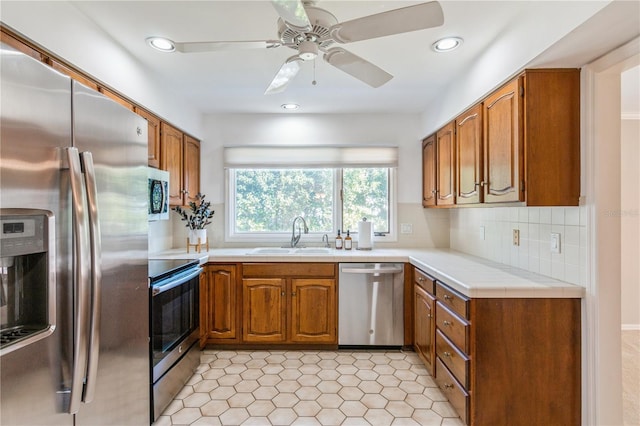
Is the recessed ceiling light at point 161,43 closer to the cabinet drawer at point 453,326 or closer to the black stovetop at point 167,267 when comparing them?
the black stovetop at point 167,267

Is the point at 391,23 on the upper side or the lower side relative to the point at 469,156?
upper

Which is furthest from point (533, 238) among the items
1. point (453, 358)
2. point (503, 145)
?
point (453, 358)

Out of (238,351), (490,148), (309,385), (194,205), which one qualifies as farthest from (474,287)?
(194,205)

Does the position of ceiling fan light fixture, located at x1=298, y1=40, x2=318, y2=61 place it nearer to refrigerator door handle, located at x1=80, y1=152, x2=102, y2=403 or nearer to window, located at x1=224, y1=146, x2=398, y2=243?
refrigerator door handle, located at x1=80, y1=152, x2=102, y2=403

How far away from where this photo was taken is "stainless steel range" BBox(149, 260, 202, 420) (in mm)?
2023

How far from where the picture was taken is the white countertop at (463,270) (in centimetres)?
182

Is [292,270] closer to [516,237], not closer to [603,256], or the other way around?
[516,237]

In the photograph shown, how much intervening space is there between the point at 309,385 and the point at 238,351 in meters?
0.92

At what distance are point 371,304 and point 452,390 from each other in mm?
1068

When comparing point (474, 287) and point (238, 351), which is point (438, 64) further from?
point (238, 351)

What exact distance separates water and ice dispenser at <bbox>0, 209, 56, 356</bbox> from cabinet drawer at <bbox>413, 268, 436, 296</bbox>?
7.20ft

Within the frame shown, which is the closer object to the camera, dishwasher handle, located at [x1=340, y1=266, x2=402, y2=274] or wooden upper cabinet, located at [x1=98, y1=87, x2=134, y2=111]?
wooden upper cabinet, located at [x1=98, y1=87, x2=134, y2=111]

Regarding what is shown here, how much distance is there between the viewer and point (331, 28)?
1431 mm

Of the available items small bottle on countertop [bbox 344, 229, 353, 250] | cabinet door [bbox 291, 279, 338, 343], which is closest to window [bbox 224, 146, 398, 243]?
small bottle on countertop [bbox 344, 229, 353, 250]
